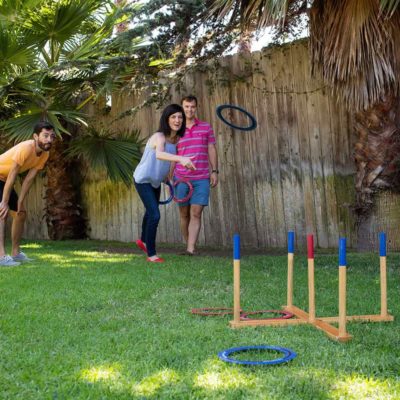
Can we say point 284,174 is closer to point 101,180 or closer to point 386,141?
point 386,141

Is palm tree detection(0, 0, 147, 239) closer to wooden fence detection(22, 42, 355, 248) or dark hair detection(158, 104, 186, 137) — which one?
wooden fence detection(22, 42, 355, 248)

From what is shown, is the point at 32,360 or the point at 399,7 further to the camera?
the point at 399,7

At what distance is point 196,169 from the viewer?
671 centimetres

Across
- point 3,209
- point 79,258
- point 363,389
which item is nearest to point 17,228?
point 3,209

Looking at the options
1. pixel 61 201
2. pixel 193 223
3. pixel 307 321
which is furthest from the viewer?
pixel 61 201

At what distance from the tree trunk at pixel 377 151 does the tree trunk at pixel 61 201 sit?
5.17 meters

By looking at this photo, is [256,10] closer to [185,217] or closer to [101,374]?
[185,217]

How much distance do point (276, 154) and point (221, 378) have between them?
5.47 meters

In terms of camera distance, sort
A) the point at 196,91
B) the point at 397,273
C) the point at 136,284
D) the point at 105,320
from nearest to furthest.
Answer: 1. the point at 105,320
2. the point at 136,284
3. the point at 397,273
4. the point at 196,91

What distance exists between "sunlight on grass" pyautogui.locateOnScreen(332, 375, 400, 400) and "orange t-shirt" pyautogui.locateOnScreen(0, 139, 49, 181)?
4476 mm

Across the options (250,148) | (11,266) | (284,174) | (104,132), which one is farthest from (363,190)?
(104,132)

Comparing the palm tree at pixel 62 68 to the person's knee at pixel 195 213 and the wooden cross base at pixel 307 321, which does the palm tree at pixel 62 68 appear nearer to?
the person's knee at pixel 195 213

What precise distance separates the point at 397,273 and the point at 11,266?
359 centimetres

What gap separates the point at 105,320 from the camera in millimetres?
3514
